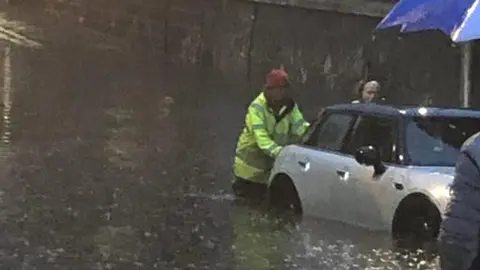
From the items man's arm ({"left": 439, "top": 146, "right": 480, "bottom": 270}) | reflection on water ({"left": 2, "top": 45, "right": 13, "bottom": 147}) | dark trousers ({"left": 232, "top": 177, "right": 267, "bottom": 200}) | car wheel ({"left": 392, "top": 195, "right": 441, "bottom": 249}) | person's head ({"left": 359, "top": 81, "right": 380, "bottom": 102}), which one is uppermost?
man's arm ({"left": 439, "top": 146, "right": 480, "bottom": 270})

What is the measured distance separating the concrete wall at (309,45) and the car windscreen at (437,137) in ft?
39.7

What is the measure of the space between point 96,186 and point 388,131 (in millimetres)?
4259

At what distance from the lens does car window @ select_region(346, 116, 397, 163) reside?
390 inches

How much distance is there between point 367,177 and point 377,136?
512 millimetres

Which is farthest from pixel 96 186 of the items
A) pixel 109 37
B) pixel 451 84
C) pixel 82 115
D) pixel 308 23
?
pixel 109 37

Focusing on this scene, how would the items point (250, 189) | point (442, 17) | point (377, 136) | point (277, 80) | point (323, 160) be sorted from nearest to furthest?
1. point (377, 136)
2. point (323, 160)
3. point (442, 17)
4. point (277, 80)
5. point (250, 189)

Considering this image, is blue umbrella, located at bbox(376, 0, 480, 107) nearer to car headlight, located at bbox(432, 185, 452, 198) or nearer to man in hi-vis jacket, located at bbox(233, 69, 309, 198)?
man in hi-vis jacket, located at bbox(233, 69, 309, 198)

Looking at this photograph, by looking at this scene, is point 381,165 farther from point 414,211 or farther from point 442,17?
point 442,17

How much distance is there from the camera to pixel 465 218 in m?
4.16

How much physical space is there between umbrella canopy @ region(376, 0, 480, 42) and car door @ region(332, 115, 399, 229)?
1.00 metres

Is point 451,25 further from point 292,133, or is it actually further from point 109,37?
point 109,37

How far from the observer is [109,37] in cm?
3938

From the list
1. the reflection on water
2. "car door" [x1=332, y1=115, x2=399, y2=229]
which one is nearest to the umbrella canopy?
"car door" [x1=332, y1=115, x2=399, y2=229]

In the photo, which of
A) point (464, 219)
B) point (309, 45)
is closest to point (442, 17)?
point (464, 219)
